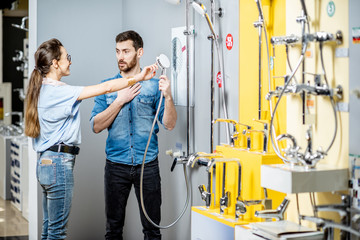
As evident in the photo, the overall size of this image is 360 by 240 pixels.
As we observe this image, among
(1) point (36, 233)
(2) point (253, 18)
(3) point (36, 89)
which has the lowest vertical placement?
(1) point (36, 233)

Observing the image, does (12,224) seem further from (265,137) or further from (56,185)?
(265,137)

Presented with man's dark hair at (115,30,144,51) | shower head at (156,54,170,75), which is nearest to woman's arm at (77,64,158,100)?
shower head at (156,54,170,75)

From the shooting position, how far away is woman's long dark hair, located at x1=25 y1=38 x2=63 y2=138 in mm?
3627

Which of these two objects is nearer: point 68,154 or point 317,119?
point 317,119

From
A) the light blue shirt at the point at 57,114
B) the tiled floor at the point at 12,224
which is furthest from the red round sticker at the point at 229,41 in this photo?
the tiled floor at the point at 12,224

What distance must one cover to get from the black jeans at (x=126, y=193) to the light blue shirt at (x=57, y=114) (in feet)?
1.44

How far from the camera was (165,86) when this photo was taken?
3760 millimetres

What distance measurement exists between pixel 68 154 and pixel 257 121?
1.20 m

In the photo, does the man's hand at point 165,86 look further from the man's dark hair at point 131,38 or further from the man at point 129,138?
the man's dark hair at point 131,38

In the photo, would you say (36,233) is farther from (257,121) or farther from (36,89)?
(257,121)

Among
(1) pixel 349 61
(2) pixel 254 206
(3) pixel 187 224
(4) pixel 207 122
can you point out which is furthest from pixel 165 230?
(1) pixel 349 61

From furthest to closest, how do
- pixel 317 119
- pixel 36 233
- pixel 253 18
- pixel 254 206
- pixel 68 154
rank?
pixel 36 233
pixel 68 154
pixel 253 18
pixel 254 206
pixel 317 119

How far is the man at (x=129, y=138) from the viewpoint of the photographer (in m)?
3.93

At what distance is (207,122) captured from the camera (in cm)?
368
